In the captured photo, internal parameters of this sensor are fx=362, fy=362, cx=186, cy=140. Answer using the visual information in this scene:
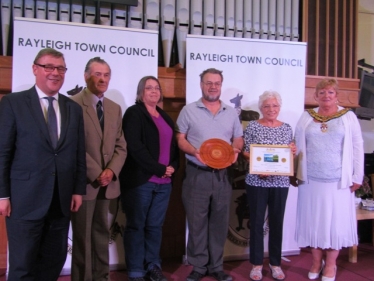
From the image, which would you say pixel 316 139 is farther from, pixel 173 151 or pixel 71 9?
pixel 71 9

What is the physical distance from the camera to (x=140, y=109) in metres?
2.56

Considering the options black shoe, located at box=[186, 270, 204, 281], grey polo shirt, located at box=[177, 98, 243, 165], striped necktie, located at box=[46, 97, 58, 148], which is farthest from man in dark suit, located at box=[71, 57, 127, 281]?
black shoe, located at box=[186, 270, 204, 281]

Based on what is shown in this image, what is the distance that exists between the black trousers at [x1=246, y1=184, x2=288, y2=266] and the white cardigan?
255 millimetres

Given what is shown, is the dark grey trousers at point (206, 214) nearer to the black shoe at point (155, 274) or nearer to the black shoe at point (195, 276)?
the black shoe at point (195, 276)

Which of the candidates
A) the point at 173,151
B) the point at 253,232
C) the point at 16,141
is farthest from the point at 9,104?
the point at 253,232

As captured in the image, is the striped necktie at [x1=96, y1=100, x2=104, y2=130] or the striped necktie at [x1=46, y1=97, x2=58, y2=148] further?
the striped necktie at [x1=96, y1=100, x2=104, y2=130]

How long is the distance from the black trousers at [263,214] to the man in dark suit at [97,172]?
1023 millimetres

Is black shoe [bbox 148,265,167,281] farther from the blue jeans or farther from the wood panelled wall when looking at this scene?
the wood panelled wall

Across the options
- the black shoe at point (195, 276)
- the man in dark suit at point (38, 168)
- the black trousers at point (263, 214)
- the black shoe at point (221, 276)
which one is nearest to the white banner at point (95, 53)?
the black shoe at point (195, 276)

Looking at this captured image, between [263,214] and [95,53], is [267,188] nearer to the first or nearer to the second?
[263,214]

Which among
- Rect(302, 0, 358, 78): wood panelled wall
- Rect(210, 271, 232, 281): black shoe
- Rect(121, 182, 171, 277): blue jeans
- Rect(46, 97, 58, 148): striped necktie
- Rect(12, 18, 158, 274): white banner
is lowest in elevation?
Rect(210, 271, 232, 281): black shoe

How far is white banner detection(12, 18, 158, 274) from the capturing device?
2.77 metres

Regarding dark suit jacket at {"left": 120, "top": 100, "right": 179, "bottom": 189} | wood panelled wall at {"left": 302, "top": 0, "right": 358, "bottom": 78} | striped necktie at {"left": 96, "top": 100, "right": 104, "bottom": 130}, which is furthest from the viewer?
wood panelled wall at {"left": 302, "top": 0, "right": 358, "bottom": 78}

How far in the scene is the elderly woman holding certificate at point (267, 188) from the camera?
2.68 metres
